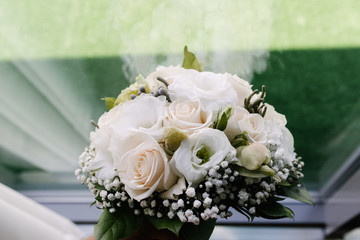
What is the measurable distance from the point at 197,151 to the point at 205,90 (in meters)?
0.12

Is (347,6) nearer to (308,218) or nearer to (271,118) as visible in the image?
A: (308,218)

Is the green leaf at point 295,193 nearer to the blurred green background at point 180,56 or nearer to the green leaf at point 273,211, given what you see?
the green leaf at point 273,211

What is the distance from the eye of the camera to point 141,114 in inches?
24.2

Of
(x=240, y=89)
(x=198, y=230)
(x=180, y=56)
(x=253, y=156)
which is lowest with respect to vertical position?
(x=198, y=230)

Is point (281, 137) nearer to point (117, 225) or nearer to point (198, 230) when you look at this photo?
point (198, 230)

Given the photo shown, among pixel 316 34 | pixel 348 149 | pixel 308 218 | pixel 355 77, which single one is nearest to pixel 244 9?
pixel 316 34

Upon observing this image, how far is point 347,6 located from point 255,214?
4.33ft

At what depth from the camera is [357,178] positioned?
60.4 inches

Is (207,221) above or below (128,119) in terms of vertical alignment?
below

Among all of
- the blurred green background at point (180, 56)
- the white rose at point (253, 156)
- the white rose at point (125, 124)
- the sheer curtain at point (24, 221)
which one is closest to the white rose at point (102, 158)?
the white rose at point (125, 124)

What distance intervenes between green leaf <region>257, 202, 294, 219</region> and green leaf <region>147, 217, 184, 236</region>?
0.14 metres

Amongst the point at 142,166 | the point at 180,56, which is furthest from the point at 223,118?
the point at 180,56

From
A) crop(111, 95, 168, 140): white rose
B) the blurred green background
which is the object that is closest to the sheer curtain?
crop(111, 95, 168, 140): white rose

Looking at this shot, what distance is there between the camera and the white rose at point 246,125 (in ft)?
1.99
